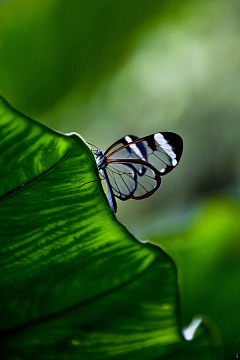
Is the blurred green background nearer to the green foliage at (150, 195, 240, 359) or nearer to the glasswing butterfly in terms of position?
the green foliage at (150, 195, 240, 359)

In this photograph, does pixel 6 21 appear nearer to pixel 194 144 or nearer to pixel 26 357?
pixel 26 357

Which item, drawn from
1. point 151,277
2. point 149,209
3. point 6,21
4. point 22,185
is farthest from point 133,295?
point 149,209

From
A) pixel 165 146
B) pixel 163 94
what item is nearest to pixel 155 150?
pixel 165 146

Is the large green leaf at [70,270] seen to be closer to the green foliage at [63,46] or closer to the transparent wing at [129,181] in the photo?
the transparent wing at [129,181]

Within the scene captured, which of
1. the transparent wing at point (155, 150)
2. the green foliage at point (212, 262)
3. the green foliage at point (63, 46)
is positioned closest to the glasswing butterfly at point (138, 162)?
the transparent wing at point (155, 150)

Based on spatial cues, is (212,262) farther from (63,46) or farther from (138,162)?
(63,46)
